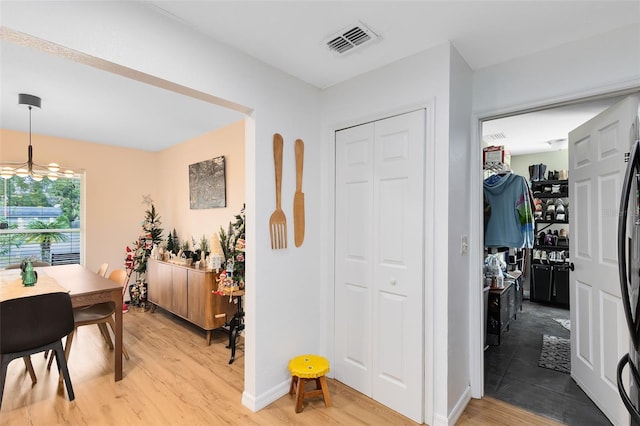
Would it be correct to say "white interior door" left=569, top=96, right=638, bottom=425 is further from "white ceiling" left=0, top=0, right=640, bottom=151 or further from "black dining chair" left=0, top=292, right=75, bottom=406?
"black dining chair" left=0, top=292, right=75, bottom=406

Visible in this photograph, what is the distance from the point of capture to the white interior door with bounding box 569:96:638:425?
2.01 metres

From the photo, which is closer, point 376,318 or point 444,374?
point 444,374

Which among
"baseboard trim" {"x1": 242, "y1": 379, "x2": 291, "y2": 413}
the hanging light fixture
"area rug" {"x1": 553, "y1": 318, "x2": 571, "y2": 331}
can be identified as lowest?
"area rug" {"x1": 553, "y1": 318, "x2": 571, "y2": 331}

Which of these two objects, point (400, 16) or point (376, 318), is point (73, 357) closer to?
point (376, 318)

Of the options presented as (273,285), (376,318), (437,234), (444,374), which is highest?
(437,234)

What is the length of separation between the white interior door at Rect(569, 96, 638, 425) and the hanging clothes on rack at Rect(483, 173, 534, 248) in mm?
325

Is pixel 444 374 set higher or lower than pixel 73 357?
higher

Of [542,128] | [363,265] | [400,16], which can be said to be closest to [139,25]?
[400,16]

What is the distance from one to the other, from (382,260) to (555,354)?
2.34m

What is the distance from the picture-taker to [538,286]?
500 centimetres

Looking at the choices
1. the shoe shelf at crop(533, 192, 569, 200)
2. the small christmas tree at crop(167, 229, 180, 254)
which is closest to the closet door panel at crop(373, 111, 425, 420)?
the small christmas tree at crop(167, 229, 180, 254)

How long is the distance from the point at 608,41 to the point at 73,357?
490cm

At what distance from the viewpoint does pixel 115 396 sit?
2387 millimetres

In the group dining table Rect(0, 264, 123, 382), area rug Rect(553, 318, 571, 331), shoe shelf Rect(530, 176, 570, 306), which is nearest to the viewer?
dining table Rect(0, 264, 123, 382)
